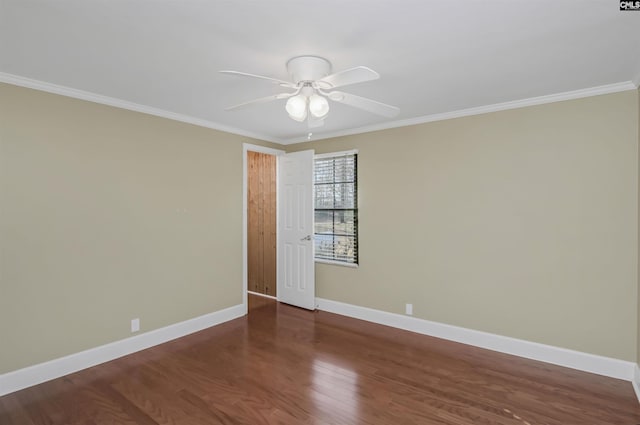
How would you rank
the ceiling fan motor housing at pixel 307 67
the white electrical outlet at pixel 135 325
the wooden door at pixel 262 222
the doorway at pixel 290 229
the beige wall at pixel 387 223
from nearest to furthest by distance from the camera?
1. the ceiling fan motor housing at pixel 307 67
2. the beige wall at pixel 387 223
3. the white electrical outlet at pixel 135 325
4. the doorway at pixel 290 229
5. the wooden door at pixel 262 222

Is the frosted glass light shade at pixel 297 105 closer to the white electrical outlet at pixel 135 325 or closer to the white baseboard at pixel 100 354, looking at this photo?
the white electrical outlet at pixel 135 325

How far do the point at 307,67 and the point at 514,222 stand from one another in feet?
8.08

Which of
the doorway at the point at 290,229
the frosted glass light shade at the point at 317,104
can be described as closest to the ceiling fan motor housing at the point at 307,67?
the frosted glass light shade at the point at 317,104

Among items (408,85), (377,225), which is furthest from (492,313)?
(408,85)

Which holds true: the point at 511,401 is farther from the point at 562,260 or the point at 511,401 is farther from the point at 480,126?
the point at 480,126

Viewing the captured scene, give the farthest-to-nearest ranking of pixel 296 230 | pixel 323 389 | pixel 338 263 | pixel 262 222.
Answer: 1. pixel 262 222
2. pixel 296 230
3. pixel 338 263
4. pixel 323 389

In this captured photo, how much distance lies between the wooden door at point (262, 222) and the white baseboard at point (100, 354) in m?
1.28

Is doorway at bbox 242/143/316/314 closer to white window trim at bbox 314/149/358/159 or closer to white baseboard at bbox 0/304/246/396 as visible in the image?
white window trim at bbox 314/149/358/159

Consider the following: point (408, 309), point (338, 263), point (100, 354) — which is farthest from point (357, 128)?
point (100, 354)

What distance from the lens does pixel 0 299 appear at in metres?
2.48

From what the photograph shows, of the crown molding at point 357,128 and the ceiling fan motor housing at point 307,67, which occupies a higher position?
the crown molding at point 357,128

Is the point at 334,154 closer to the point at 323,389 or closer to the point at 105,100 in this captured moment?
the point at 105,100

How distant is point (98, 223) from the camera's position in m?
3.01

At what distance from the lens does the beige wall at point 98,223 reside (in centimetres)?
257
